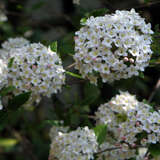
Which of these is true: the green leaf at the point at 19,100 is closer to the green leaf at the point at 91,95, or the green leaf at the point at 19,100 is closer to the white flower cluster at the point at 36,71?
the white flower cluster at the point at 36,71

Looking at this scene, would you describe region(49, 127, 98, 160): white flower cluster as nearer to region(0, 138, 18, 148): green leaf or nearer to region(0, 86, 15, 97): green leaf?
region(0, 86, 15, 97): green leaf

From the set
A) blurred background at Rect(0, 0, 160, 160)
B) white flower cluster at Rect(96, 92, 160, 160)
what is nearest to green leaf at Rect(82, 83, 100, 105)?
blurred background at Rect(0, 0, 160, 160)

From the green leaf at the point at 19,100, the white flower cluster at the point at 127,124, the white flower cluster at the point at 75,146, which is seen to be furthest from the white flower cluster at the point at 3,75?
the white flower cluster at the point at 127,124

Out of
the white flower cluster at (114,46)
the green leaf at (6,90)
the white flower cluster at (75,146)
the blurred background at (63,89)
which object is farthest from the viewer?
the blurred background at (63,89)

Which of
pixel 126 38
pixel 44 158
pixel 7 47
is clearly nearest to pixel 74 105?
pixel 7 47

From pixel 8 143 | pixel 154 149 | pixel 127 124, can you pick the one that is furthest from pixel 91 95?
pixel 8 143

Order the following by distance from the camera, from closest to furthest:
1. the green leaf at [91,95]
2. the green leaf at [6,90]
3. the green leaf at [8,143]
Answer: the green leaf at [6,90]
the green leaf at [91,95]
the green leaf at [8,143]

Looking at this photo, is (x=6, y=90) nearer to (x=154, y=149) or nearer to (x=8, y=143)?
(x=154, y=149)
